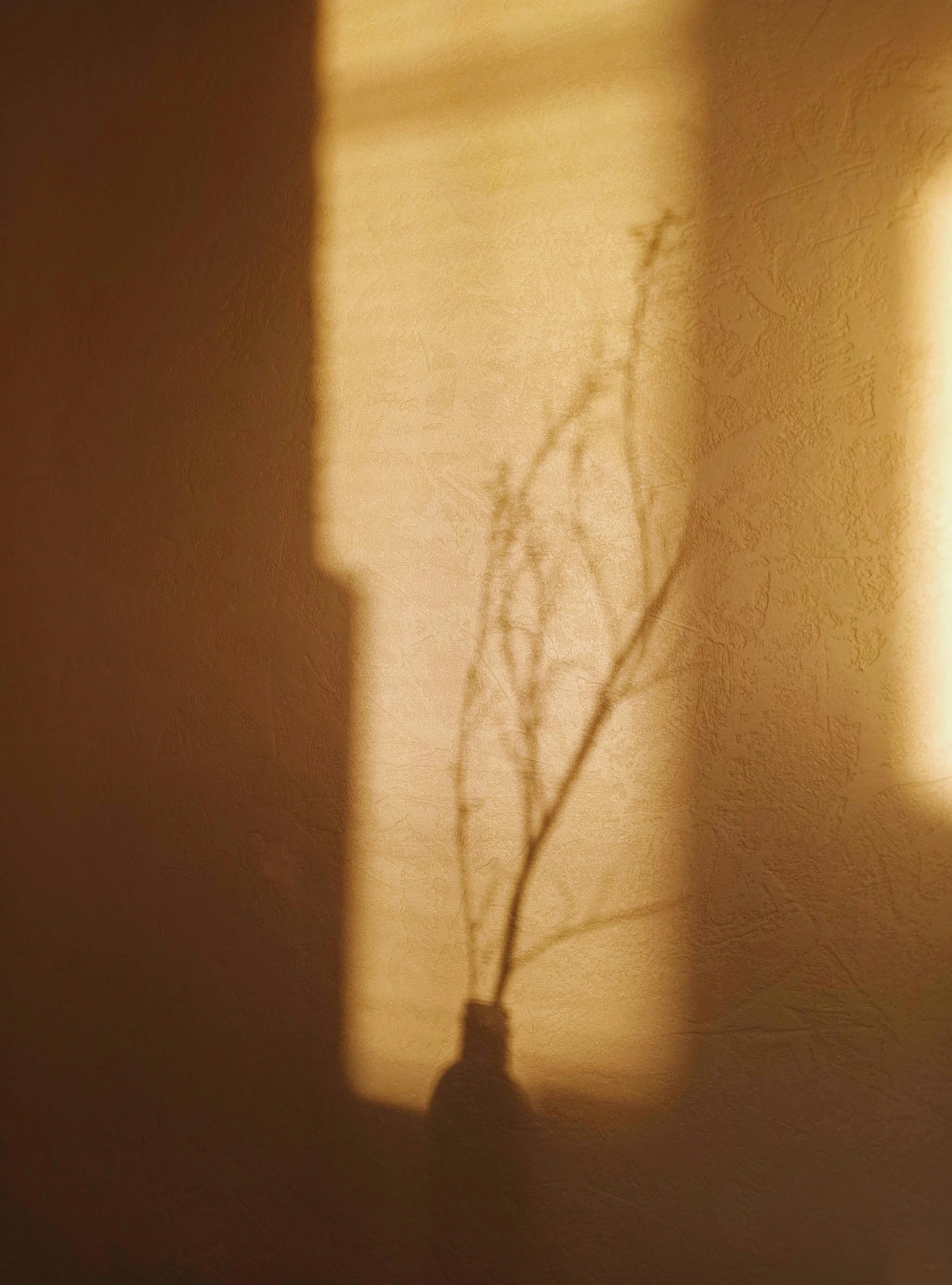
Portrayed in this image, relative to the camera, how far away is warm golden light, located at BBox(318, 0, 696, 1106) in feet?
3.97

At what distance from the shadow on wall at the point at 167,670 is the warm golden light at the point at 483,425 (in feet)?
0.24

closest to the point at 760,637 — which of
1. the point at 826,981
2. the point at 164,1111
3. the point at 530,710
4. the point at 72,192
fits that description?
the point at 530,710

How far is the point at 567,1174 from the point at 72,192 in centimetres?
171

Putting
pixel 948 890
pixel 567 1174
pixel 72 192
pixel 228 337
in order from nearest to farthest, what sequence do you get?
pixel 948 890 < pixel 567 1174 < pixel 228 337 < pixel 72 192

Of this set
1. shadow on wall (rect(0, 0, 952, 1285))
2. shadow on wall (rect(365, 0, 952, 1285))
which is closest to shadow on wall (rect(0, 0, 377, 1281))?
shadow on wall (rect(0, 0, 952, 1285))

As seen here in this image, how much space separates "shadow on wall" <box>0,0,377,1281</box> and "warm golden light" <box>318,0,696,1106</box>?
0.07m

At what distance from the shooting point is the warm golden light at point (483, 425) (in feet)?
3.97

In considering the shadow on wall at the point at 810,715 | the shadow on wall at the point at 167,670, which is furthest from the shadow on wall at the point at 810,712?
the shadow on wall at the point at 167,670

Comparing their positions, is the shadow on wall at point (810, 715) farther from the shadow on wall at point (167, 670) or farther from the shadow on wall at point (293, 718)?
the shadow on wall at point (167, 670)

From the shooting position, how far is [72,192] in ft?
5.18

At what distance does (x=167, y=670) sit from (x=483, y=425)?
65cm

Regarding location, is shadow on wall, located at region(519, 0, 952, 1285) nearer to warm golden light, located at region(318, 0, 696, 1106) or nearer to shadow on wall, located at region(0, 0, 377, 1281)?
warm golden light, located at region(318, 0, 696, 1106)

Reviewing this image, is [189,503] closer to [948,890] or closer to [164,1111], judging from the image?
[164,1111]

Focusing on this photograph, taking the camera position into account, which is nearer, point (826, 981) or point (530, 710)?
point (826, 981)
